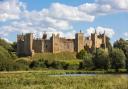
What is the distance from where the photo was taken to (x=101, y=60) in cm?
8644

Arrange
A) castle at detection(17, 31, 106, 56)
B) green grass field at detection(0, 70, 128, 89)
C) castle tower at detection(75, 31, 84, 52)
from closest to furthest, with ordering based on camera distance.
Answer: green grass field at detection(0, 70, 128, 89)
castle at detection(17, 31, 106, 56)
castle tower at detection(75, 31, 84, 52)

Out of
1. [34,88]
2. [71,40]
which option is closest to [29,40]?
[71,40]

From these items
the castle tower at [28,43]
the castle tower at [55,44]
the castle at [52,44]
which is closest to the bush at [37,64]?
the castle at [52,44]

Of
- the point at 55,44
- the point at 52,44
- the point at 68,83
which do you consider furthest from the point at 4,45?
the point at 68,83

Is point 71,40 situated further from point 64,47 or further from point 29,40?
point 29,40

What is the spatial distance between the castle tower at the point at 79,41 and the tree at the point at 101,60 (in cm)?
4698

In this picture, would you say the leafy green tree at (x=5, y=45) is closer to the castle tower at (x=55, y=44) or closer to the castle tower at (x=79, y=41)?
the castle tower at (x=55, y=44)

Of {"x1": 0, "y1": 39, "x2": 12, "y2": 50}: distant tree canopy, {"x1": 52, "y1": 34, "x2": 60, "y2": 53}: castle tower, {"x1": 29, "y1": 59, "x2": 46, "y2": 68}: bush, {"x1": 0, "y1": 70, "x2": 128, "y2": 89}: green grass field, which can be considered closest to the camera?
{"x1": 0, "y1": 70, "x2": 128, "y2": 89}: green grass field

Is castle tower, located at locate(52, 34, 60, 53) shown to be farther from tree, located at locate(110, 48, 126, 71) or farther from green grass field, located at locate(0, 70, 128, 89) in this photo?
green grass field, located at locate(0, 70, 128, 89)

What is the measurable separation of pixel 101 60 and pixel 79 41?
171ft

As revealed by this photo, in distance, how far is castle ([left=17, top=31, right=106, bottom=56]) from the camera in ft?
438

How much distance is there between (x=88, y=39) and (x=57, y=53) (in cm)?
1586

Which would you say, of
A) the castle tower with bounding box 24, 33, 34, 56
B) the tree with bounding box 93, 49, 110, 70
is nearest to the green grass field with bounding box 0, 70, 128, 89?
the tree with bounding box 93, 49, 110, 70

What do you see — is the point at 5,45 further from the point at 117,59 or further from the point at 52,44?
the point at 117,59
